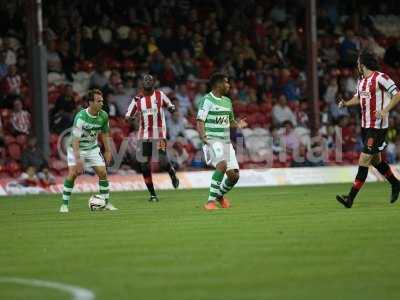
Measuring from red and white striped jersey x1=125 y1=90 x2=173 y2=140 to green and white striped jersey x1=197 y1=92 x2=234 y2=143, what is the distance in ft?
11.8

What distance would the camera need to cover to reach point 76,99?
88.2 ft

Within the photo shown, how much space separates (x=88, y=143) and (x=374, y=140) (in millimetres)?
4551

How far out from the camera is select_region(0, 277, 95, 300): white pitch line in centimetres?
815

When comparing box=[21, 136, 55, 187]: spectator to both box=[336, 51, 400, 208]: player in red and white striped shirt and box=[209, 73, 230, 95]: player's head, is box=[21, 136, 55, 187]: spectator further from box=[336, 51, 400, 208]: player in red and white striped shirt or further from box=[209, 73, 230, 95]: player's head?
box=[336, 51, 400, 208]: player in red and white striped shirt

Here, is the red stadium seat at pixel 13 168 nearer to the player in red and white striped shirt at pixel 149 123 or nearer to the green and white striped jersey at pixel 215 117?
the player in red and white striped shirt at pixel 149 123

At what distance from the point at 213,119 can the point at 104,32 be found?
1244 cm

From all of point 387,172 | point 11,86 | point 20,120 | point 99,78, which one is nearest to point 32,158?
point 20,120

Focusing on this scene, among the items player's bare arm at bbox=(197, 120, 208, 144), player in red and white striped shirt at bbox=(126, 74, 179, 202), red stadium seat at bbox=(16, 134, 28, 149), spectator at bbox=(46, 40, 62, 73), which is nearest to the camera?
player's bare arm at bbox=(197, 120, 208, 144)

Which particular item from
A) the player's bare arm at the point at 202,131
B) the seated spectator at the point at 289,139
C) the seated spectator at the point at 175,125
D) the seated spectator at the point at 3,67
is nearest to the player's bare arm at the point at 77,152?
the player's bare arm at the point at 202,131

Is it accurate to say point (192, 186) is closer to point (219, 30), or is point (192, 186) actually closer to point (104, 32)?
point (104, 32)

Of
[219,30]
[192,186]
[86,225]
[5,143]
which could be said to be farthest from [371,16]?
Result: [86,225]

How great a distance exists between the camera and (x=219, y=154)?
56.4 ft

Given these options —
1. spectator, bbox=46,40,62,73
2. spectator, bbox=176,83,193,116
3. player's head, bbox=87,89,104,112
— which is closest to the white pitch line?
player's head, bbox=87,89,104,112

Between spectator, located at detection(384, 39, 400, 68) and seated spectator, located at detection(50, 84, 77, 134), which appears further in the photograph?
spectator, located at detection(384, 39, 400, 68)
